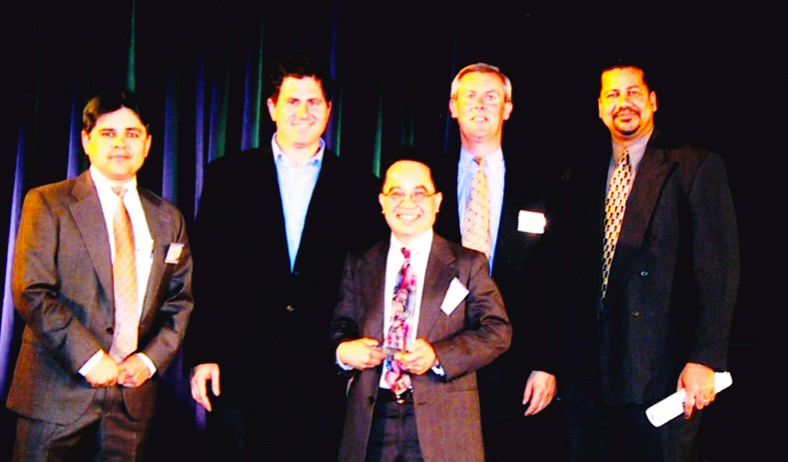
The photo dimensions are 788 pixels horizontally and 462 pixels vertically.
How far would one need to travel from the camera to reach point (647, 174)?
320 centimetres

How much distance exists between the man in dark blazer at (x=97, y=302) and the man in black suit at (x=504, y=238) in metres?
1.08

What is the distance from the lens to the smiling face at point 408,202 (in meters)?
3.04

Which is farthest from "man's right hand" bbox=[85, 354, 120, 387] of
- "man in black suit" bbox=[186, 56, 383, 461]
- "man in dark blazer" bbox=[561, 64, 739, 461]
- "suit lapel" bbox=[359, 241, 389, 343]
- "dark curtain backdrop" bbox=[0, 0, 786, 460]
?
"man in dark blazer" bbox=[561, 64, 739, 461]

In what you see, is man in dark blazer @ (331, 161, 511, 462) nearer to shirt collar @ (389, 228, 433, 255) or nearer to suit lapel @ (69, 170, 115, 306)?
shirt collar @ (389, 228, 433, 255)

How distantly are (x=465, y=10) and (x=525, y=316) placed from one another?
1724 millimetres


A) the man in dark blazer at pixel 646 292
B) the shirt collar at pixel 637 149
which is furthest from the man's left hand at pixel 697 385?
the shirt collar at pixel 637 149

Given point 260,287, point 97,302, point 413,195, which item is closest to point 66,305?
point 97,302

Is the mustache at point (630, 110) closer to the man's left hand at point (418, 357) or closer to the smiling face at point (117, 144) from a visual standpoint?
the man's left hand at point (418, 357)

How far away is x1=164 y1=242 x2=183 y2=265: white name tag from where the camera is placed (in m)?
3.18

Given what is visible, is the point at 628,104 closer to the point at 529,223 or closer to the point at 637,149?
the point at 637,149

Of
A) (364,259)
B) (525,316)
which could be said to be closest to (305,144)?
(364,259)

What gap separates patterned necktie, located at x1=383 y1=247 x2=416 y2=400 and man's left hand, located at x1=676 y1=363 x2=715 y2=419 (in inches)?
37.3

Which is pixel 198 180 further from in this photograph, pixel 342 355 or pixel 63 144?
pixel 342 355

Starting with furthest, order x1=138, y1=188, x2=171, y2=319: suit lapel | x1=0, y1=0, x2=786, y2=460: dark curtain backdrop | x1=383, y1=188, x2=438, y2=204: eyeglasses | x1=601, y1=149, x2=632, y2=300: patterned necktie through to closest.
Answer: x1=0, y1=0, x2=786, y2=460: dark curtain backdrop
x1=601, y1=149, x2=632, y2=300: patterned necktie
x1=138, y1=188, x2=171, y2=319: suit lapel
x1=383, y1=188, x2=438, y2=204: eyeglasses
